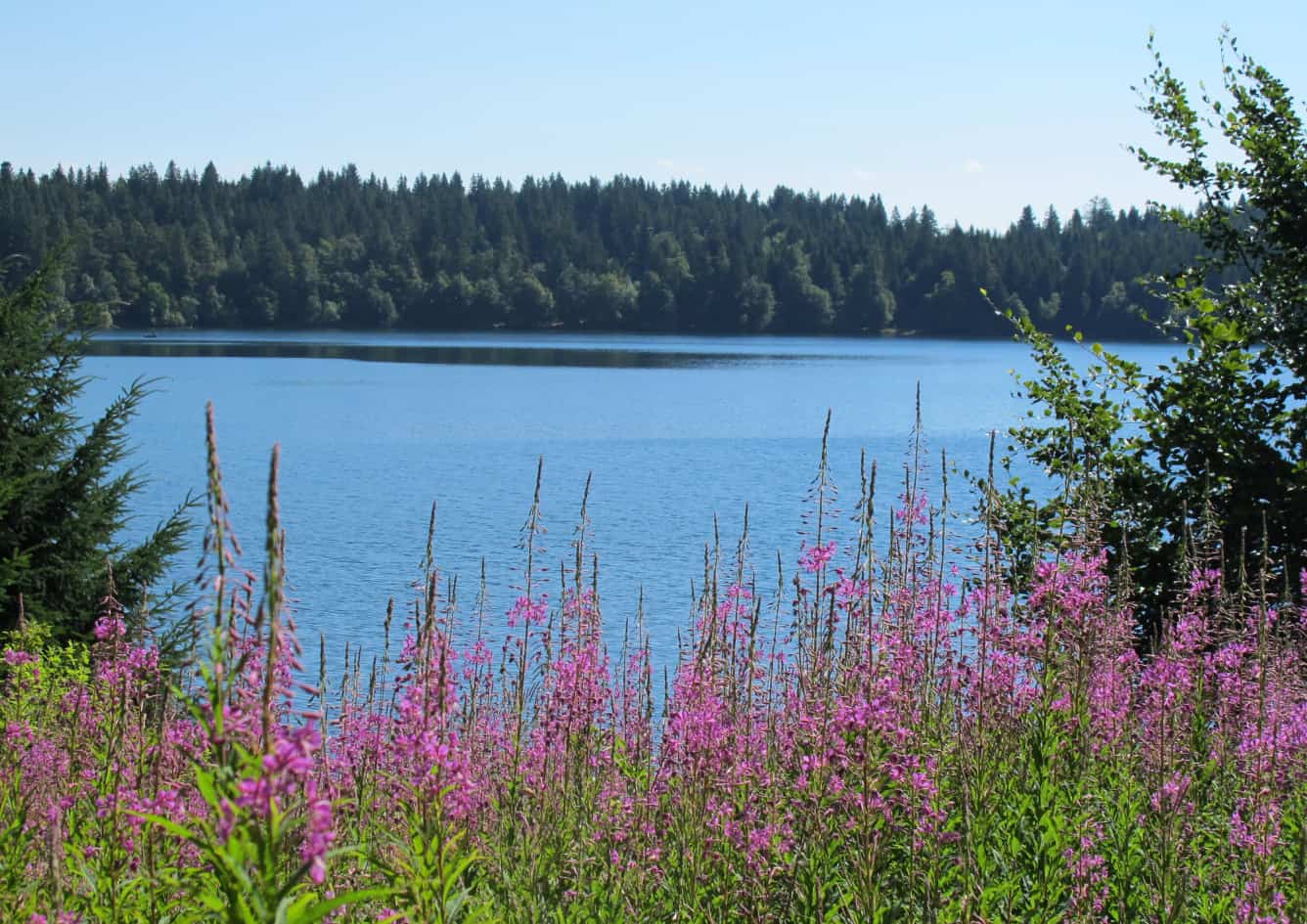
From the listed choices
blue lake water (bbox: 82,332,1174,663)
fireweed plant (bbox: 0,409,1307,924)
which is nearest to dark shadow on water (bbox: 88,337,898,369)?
blue lake water (bbox: 82,332,1174,663)

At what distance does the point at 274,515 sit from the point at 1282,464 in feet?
41.6

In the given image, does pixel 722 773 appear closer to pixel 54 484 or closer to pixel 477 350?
pixel 54 484

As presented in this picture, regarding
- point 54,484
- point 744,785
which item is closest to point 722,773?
point 744,785

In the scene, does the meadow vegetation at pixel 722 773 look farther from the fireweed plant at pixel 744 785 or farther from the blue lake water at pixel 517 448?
the blue lake water at pixel 517 448

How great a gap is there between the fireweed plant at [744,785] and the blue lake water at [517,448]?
1743mm

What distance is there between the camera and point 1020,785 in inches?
263

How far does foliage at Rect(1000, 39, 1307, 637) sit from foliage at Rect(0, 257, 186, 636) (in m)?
11.8

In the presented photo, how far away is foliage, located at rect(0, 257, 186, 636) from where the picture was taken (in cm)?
1694

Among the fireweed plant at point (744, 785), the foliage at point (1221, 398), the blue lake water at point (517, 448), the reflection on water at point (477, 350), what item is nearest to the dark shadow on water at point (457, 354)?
the reflection on water at point (477, 350)

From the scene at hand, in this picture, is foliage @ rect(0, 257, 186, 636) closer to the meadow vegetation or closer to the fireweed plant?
the meadow vegetation

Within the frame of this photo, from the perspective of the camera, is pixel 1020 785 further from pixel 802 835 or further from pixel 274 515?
pixel 274 515

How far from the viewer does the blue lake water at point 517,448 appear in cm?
3128

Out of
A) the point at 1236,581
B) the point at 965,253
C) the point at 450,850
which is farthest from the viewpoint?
the point at 965,253

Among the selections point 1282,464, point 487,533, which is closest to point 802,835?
point 1282,464
